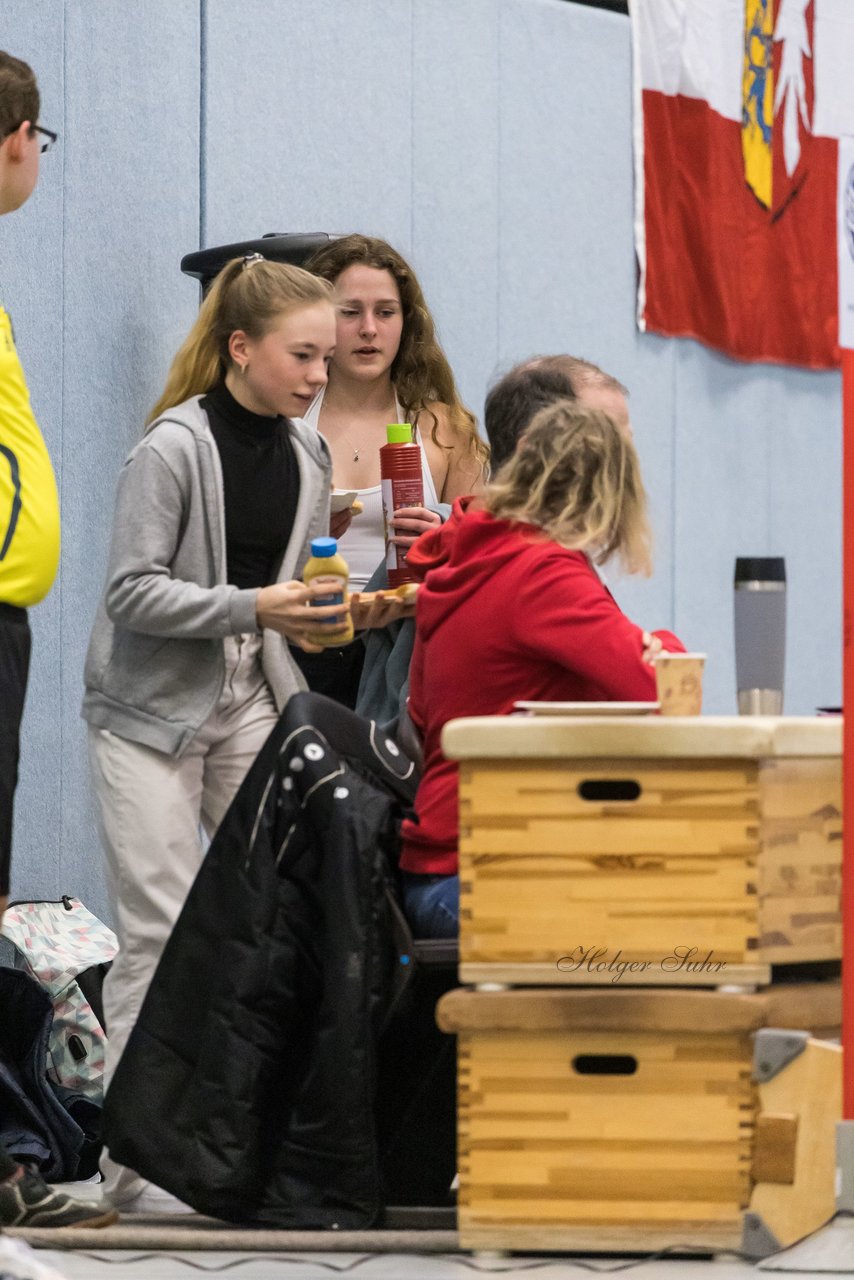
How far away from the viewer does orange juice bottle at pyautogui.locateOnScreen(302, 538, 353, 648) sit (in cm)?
284

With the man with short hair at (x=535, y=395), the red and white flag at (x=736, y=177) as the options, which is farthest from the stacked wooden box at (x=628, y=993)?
the red and white flag at (x=736, y=177)

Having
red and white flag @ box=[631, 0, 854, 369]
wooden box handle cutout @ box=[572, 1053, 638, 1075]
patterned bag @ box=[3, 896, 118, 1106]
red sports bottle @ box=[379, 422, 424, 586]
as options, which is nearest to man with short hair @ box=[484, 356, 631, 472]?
red sports bottle @ box=[379, 422, 424, 586]

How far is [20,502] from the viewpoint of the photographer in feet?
8.67

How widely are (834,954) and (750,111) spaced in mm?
4040

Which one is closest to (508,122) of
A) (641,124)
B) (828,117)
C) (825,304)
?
(641,124)

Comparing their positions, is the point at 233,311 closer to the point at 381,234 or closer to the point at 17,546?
the point at 17,546

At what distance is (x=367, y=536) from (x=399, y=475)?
0.23 meters

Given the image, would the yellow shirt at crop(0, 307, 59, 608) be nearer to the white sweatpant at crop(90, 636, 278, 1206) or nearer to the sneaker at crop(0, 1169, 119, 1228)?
the white sweatpant at crop(90, 636, 278, 1206)

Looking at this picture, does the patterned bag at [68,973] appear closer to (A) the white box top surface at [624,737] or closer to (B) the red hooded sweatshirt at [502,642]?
(B) the red hooded sweatshirt at [502,642]

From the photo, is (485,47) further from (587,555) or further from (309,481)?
(587,555)

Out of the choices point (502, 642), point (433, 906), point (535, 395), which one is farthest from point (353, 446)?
point (433, 906)

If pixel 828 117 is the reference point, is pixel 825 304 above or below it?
above

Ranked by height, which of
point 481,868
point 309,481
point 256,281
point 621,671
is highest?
point 256,281

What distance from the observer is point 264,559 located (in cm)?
307
